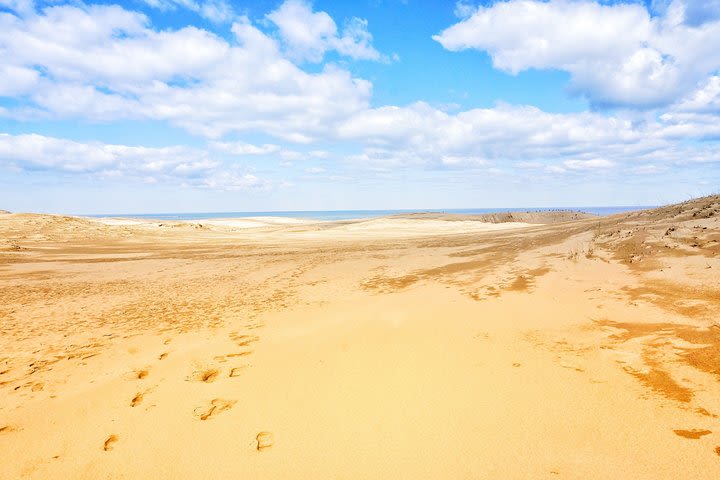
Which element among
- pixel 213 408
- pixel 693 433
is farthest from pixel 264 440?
pixel 693 433

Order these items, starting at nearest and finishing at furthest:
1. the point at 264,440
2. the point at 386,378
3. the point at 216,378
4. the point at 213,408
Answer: the point at 264,440 → the point at 213,408 → the point at 386,378 → the point at 216,378

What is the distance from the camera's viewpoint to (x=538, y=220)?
141ft

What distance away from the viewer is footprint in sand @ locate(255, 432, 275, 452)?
9.39 feet

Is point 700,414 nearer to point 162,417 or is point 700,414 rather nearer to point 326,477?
point 326,477

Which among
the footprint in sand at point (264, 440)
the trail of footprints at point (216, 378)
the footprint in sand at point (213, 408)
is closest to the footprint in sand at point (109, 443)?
the trail of footprints at point (216, 378)

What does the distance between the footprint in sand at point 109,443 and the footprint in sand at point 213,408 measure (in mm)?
613

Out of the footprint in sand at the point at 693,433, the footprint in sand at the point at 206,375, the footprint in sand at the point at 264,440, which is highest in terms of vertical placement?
the footprint in sand at the point at 693,433

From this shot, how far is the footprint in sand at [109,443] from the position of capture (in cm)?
297

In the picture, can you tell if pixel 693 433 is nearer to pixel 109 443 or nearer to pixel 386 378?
pixel 386 378

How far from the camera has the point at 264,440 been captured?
2943 mm

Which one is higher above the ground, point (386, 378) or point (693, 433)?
point (693, 433)

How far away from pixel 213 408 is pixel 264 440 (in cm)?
78

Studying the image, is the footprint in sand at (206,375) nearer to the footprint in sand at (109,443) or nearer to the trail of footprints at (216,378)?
the trail of footprints at (216,378)

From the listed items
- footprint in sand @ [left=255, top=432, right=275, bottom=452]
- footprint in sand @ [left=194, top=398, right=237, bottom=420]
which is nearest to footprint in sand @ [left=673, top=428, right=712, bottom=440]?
footprint in sand @ [left=255, top=432, right=275, bottom=452]
